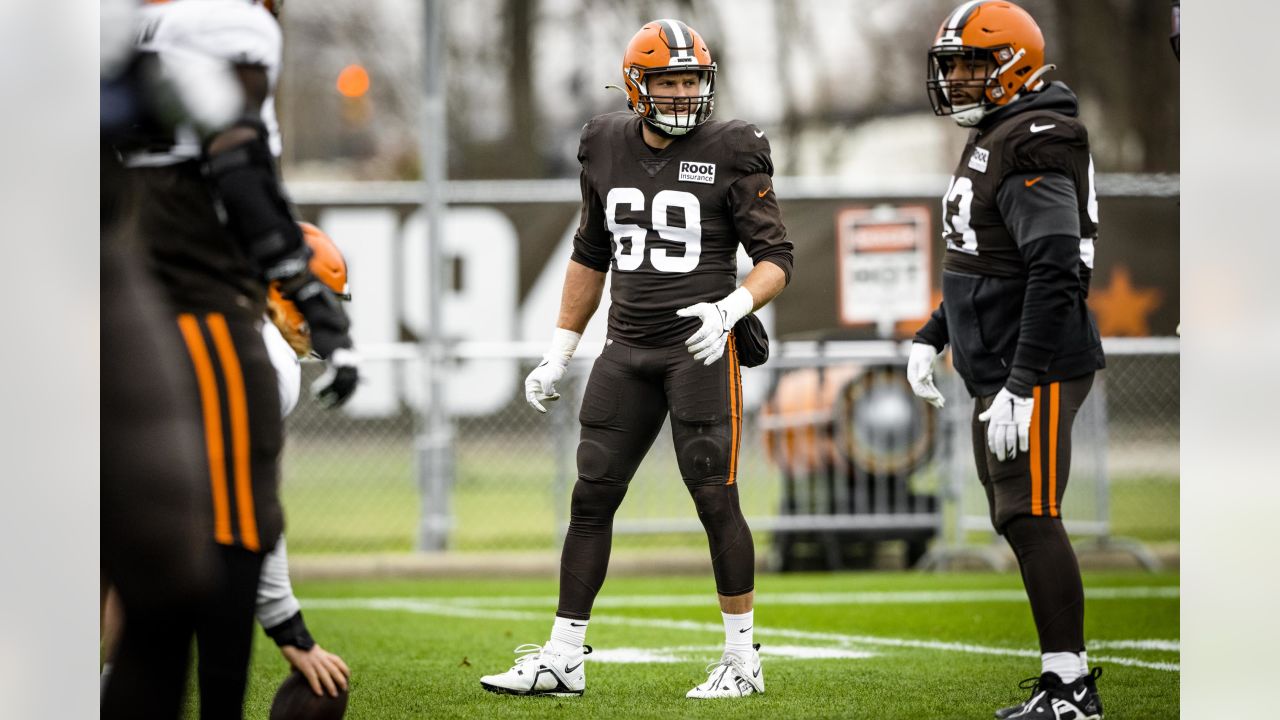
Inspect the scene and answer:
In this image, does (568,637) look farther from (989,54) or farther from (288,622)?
(989,54)

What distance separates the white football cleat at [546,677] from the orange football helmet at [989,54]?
1728 mm

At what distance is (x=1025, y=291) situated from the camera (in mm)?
3691

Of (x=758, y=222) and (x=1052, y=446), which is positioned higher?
(x=758, y=222)

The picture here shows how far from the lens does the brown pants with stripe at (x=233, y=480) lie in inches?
101

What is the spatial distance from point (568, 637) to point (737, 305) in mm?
991

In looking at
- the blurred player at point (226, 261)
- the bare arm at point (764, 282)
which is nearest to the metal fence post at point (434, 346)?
the bare arm at point (764, 282)

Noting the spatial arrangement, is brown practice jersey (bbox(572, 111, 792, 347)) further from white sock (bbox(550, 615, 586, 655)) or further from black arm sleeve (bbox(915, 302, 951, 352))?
white sock (bbox(550, 615, 586, 655))

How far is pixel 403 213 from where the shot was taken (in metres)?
9.05

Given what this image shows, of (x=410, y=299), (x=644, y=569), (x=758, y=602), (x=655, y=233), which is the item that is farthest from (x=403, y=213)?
(x=655, y=233)

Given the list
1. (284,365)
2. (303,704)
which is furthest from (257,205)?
(303,704)

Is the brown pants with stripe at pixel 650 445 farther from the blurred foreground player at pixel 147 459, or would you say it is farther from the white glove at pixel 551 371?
the blurred foreground player at pixel 147 459
